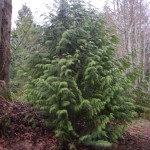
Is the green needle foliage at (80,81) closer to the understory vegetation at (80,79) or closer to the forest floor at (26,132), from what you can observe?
the understory vegetation at (80,79)

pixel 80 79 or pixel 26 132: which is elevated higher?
pixel 80 79

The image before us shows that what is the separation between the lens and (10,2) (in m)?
6.98

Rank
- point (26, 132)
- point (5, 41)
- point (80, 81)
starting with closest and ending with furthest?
point (26, 132) < point (80, 81) < point (5, 41)

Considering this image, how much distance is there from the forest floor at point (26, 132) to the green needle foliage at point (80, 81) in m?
0.38

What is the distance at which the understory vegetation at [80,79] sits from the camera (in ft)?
17.4

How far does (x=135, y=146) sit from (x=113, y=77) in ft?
8.06

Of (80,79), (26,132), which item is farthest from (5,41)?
(26,132)

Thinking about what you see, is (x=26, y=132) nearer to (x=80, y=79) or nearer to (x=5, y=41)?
(x=80, y=79)

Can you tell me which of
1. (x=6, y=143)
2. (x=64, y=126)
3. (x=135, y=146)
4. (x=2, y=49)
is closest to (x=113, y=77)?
(x=64, y=126)

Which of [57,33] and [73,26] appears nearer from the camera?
[73,26]

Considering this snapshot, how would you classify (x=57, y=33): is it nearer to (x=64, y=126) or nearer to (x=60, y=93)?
(x=60, y=93)

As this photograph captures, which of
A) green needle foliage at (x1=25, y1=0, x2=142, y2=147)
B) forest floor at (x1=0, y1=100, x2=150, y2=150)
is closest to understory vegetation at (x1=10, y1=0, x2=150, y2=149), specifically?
green needle foliage at (x1=25, y1=0, x2=142, y2=147)

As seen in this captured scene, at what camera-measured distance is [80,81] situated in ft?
19.2

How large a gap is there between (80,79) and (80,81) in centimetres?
6
